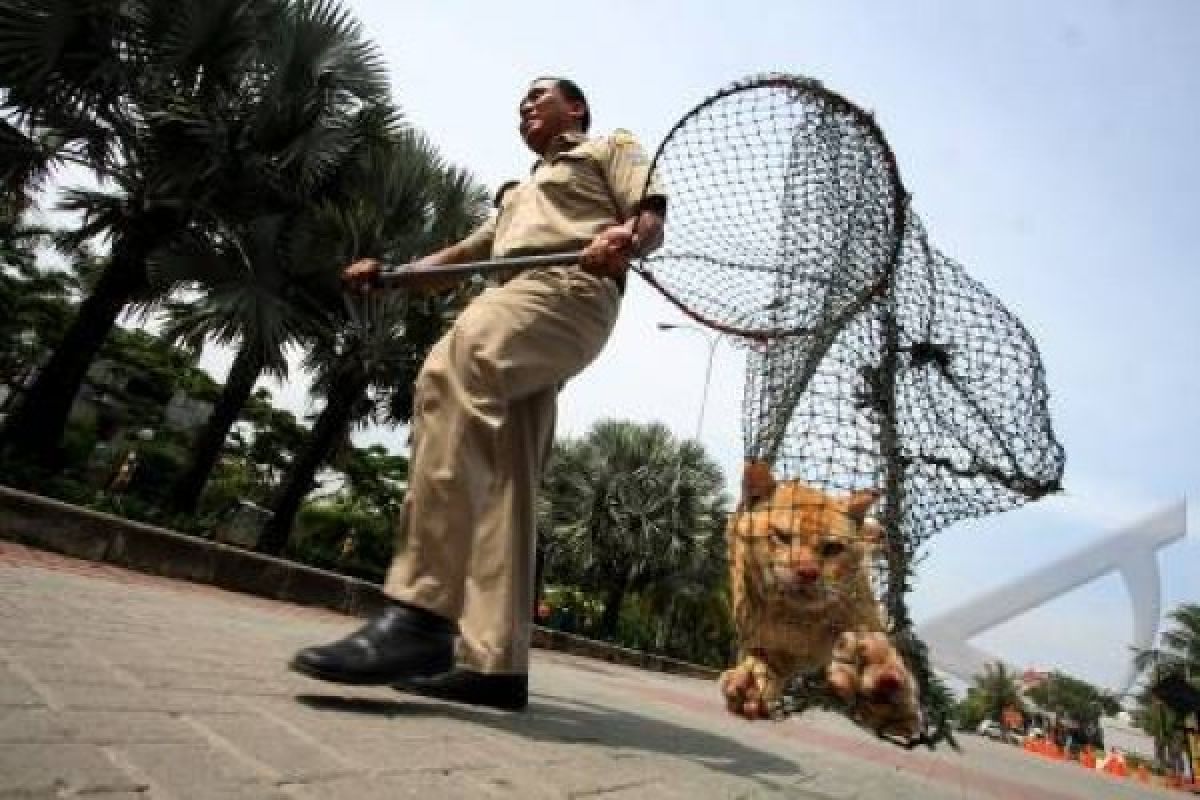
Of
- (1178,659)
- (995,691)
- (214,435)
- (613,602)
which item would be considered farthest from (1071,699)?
(214,435)

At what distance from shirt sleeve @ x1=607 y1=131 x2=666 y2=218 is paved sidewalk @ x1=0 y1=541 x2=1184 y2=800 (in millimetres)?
1624

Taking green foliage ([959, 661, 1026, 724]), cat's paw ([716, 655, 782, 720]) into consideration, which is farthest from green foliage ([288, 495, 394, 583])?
green foliage ([959, 661, 1026, 724])

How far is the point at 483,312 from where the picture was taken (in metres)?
2.41

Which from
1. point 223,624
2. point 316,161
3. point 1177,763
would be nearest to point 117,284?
point 316,161

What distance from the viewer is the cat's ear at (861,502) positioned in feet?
8.87

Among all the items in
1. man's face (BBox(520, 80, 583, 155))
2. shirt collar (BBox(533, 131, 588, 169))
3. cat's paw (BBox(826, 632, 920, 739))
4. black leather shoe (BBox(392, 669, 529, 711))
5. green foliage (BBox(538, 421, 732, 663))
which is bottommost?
black leather shoe (BBox(392, 669, 529, 711))

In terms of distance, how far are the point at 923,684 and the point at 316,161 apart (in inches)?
369

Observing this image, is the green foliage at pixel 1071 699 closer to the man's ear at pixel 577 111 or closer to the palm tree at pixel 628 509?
the palm tree at pixel 628 509

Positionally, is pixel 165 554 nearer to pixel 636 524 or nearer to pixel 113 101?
pixel 113 101

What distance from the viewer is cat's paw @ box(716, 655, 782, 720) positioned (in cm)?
292

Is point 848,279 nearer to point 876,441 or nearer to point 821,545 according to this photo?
point 876,441

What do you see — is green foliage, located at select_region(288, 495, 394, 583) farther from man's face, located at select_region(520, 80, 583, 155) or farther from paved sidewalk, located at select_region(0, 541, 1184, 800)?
man's face, located at select_region(520, 80, 583, 155)

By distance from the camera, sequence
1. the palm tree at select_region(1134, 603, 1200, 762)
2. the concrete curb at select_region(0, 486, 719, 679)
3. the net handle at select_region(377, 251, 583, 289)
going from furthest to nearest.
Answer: the palm tree at select_region(1134, 603, 1200, 762)
the concrete curb at select_region(0, 486, 719, 679)
the net handle at select_region(377, 251, 583, 289)

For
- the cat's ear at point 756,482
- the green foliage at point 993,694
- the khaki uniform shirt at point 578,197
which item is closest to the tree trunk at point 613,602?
the cat's ear at point 756,482
